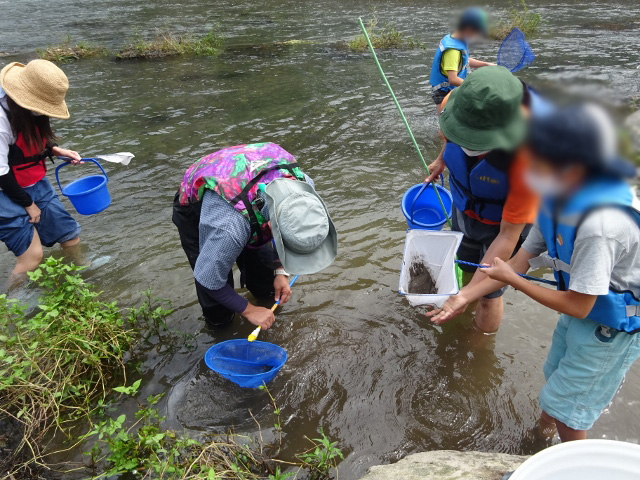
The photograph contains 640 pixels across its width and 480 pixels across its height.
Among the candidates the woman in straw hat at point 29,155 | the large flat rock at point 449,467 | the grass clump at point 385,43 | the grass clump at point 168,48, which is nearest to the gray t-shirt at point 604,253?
the large flat rock at point 449,467

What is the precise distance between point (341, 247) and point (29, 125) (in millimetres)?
2813

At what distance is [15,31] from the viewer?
14.8 meters

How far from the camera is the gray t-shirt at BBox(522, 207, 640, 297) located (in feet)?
5.14

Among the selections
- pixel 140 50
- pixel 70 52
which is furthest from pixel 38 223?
pixel 70 52

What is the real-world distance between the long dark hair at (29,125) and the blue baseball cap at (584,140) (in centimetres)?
390

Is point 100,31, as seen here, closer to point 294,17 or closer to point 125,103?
point 294,17

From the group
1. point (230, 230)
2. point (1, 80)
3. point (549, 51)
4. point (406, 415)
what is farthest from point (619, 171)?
point (549, 51)

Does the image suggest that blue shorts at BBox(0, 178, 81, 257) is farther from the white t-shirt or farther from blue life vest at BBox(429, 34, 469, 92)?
blue life vest at BBox(429, 34, 469, 92)

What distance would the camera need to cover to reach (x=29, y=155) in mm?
3684

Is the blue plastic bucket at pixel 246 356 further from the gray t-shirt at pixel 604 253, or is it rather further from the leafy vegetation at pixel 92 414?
the gray t-shirt at pixel 604 253

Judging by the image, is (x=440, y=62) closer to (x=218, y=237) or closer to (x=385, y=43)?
(x=218, y=237)

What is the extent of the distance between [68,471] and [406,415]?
1.94m

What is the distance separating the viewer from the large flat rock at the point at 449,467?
2.11 m

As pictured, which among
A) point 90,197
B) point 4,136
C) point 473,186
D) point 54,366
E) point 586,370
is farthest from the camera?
point 90,197
